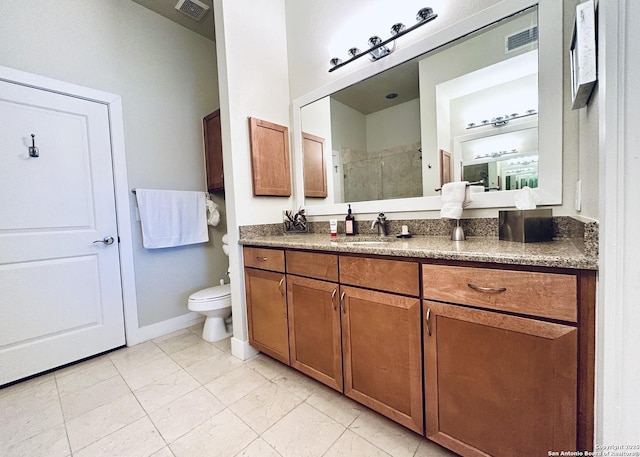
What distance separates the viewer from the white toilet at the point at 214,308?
84.5 inches

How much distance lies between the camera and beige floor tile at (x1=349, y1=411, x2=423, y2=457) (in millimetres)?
1125

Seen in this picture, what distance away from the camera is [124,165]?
7.14ft

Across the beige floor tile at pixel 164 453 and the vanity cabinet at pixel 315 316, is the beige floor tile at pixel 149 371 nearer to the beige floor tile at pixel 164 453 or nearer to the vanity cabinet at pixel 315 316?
the beige floor tile at pixel 164 453

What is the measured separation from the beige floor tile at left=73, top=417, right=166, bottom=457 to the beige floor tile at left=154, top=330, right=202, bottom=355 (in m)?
0.82

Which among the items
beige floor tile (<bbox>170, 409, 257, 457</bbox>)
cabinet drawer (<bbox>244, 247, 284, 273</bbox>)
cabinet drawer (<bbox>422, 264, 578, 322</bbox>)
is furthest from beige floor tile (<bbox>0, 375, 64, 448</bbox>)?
cabinet drawer (<bbox>422, 264, 578, 322</bbox>)

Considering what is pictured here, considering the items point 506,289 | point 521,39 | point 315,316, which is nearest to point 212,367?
point 315,316

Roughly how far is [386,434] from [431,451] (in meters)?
0.20

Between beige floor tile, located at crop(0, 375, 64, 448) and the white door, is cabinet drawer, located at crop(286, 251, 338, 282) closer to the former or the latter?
beige floor tile, located at crop(0, 375, 64, 448)

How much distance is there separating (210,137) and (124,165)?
812mm

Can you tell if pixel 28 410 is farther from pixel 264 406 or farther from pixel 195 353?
pixel 264 406

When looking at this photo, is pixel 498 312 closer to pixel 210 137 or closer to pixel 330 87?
pixel 330 87

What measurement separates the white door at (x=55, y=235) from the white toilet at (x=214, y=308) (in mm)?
643

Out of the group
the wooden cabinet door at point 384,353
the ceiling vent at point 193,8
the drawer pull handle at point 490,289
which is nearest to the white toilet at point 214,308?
the wooden cabinet door at point 384,353

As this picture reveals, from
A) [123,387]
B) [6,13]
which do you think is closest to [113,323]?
[123,387]
